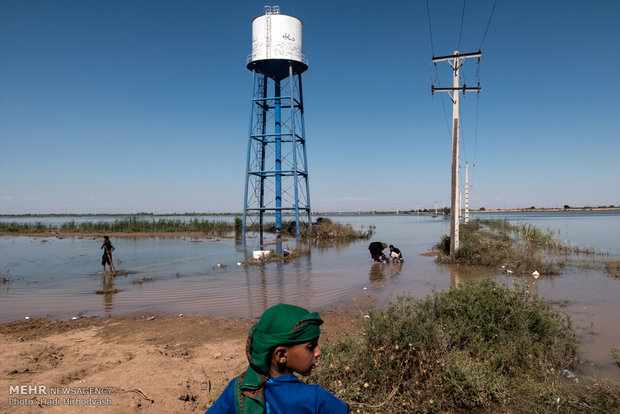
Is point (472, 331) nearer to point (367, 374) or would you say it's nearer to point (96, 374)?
point (367, 374)

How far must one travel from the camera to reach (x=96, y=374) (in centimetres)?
494

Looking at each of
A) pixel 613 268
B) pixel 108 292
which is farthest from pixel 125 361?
pixel 613 268

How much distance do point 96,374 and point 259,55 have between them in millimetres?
25569

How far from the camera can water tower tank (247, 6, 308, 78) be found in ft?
88.2

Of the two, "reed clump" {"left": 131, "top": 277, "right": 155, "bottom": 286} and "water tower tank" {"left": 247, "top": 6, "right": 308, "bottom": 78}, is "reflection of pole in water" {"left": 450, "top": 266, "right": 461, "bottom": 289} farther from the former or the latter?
"water tower tank" {"left": 247, "top": 6, "right": 308, "bottom": 78}

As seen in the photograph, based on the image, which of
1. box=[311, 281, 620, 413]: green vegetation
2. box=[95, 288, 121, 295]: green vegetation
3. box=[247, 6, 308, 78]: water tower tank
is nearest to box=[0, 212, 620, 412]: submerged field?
box=[311, 281, 620, 413]: green vegetation

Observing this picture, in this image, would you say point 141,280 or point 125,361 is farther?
point 141,280

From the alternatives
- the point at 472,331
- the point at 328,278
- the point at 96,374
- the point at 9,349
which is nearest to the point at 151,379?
the point at 96,374

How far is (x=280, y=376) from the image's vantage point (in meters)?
1.67

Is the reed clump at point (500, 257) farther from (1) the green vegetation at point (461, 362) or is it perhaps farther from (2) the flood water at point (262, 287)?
(1) the green vegetation at point (461, 362)

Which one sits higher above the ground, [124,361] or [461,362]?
[461,362]

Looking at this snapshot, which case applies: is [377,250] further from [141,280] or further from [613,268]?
[141,280]

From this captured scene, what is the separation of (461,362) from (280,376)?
3.71 meters

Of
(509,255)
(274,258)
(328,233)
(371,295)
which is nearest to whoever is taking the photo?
(371,295)
